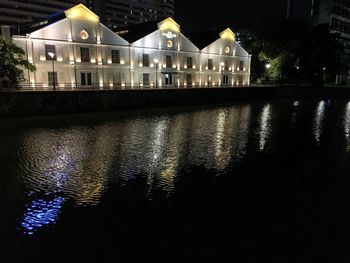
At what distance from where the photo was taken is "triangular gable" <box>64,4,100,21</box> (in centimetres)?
3485

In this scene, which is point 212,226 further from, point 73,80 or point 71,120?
point 73,80

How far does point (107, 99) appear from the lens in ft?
97.9

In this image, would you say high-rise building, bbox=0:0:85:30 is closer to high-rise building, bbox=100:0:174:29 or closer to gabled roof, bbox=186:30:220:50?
high-rise building, bbox=100:0:174:29

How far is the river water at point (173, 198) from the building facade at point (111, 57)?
17236 mm

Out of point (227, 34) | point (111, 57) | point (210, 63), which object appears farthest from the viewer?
point (227, 34)

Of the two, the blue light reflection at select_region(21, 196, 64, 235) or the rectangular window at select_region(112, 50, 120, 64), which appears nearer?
the blue light reflection at select_region(21, 196, 64, 235)

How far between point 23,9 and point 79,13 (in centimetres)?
8709

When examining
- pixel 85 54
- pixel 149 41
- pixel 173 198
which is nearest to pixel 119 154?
pixel 173 198

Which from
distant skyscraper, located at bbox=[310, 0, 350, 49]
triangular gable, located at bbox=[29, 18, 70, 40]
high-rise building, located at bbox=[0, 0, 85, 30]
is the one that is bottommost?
triangular gable, located at bbox=[29, 18, 70, 40]


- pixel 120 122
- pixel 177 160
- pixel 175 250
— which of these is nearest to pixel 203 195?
pixel 175 250

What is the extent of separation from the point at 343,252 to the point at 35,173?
10146mm

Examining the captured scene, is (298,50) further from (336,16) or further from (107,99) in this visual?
(107,99)

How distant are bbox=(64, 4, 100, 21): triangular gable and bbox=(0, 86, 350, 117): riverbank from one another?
1203 cm

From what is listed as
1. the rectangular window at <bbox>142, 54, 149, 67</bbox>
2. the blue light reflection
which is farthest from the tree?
the blue light reflection
